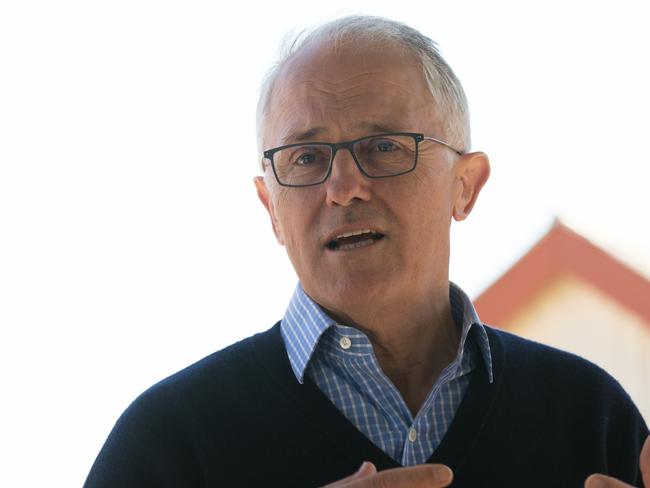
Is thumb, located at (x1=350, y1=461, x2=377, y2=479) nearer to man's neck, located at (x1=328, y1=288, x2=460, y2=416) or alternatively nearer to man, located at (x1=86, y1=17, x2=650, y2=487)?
man, located at (x1=86, y1=17, x2=650, y2=487)

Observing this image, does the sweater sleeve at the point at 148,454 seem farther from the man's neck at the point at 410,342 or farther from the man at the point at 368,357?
the man's neck at the point at 410,342

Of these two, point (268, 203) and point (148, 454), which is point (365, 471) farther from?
point (268, 203)

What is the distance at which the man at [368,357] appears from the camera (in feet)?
4.68

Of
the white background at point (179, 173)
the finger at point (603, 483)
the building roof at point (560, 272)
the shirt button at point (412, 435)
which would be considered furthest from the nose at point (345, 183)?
the building roof at point (560, 272)

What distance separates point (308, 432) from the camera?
4.70 ft

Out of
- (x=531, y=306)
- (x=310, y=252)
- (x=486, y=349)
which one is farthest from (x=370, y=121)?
(x=531, y=306)

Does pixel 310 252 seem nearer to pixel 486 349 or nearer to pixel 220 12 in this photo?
pixel 486 349

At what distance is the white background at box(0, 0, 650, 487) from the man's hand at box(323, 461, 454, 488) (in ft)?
4.52

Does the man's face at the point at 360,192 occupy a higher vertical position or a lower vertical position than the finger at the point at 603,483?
higher

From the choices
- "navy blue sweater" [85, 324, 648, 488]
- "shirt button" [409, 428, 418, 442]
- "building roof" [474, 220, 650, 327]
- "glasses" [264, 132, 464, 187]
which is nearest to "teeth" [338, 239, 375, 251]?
"glasses" [264, 132, 464, 187]

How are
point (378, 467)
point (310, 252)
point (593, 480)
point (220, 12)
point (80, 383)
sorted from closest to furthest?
point (593, 480), point (378, 467), point (310, 252), point (80, 383), point (220, 12)

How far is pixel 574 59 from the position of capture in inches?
103

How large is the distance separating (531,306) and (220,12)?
53.0 inches

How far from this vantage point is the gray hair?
162 cm
